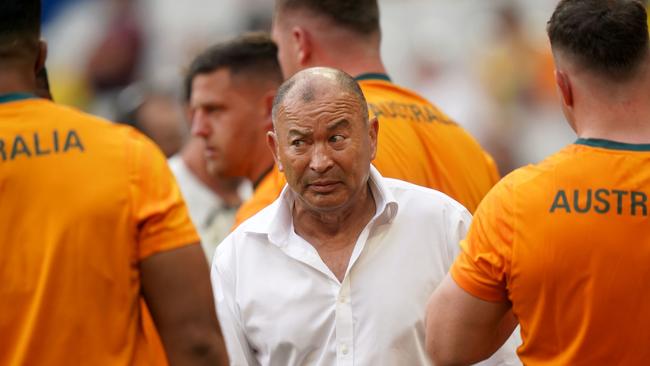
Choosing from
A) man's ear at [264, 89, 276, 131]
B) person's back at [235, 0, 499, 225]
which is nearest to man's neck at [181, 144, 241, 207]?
man's ear at [264, 89, 276, 131]

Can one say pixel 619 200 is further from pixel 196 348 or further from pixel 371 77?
pixel 371 77

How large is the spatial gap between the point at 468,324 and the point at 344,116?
2.92 feet

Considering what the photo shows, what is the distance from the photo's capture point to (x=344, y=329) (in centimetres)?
404

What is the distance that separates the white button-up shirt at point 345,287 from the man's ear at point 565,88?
63cm

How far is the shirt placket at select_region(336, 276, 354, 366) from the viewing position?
4.02 metres

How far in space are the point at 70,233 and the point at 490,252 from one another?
1.28 meters

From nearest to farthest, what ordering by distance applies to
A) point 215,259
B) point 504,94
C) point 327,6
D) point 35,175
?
point 35,175, point 215,259, point 327,6, point 504,94

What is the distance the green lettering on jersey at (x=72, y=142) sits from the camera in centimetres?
368

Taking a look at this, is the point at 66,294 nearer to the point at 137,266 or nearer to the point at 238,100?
the point at 137,266

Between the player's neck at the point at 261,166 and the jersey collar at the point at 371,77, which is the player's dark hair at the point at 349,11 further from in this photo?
the player's neck at the point at 261,166

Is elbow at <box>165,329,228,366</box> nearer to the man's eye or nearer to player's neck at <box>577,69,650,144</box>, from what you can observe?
the man's eye

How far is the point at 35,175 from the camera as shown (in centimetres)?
363

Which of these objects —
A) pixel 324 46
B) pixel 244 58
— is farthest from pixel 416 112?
pixel 244 58

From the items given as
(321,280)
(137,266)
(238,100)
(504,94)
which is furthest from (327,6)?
(504,94)
